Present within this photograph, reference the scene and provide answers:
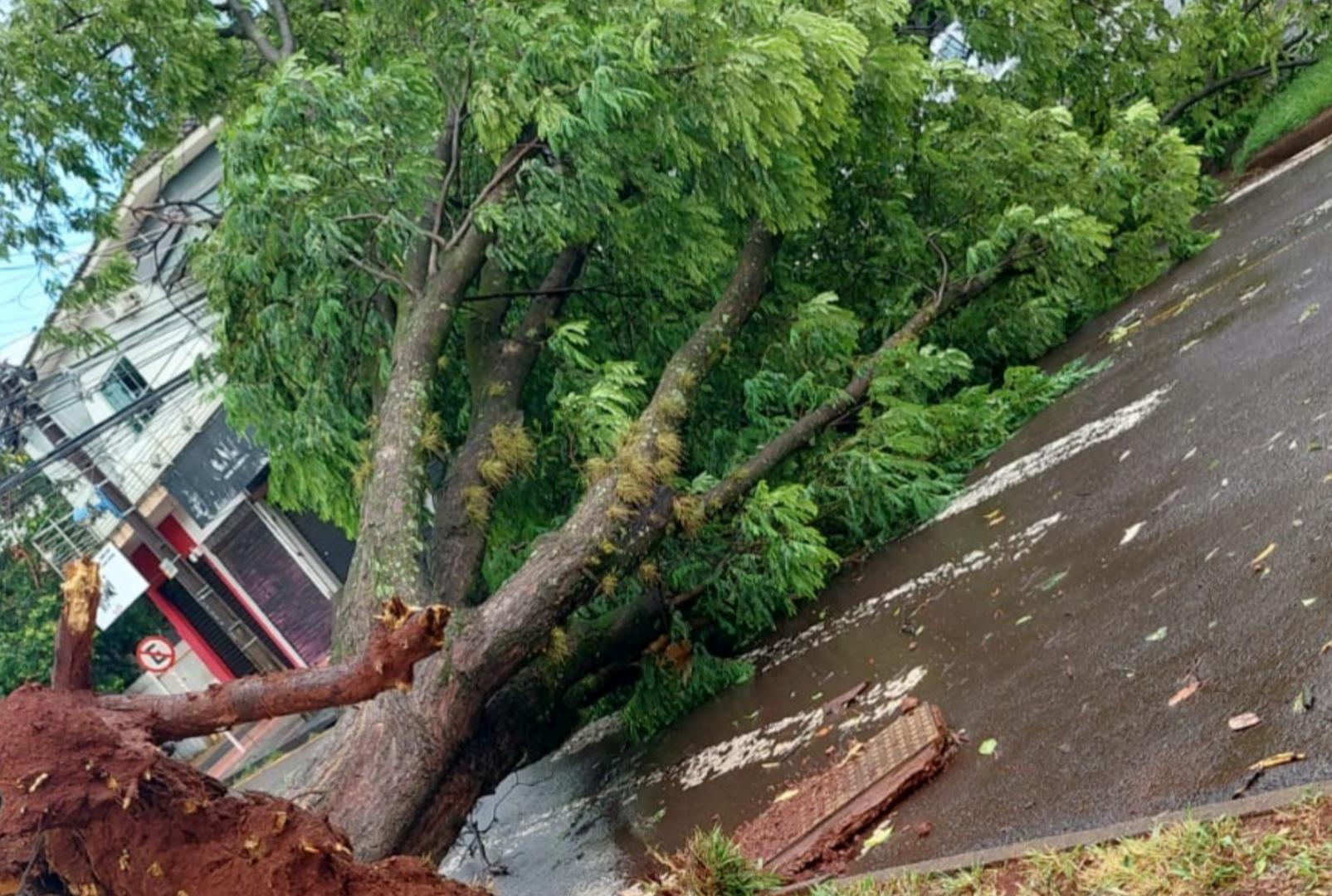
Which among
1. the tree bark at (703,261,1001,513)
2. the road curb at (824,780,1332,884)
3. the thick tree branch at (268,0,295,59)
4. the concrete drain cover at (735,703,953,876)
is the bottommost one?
the concrete drain cover at (735,703,953,876)

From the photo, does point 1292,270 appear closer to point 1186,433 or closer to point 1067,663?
point 1186,433

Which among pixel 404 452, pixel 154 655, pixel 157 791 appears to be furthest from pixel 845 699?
pixel 154 655

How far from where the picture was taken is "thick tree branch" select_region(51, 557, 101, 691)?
9.70ft

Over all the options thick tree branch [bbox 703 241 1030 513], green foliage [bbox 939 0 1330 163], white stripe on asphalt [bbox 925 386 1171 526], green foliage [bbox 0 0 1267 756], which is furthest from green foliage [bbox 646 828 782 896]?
green foliage [bbox 939 0 1330 163]

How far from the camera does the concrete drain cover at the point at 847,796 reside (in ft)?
11.7

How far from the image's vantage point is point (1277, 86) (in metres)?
11.3

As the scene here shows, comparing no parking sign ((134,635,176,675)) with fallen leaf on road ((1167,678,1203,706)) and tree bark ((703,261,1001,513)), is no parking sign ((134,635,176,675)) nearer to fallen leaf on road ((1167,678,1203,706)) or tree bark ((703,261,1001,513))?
tree bark ((703,261,1001,513))

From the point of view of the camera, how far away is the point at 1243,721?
2.73 metres

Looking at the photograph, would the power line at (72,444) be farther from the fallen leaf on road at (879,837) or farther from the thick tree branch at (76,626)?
the fallen leaf on road at (879,837)

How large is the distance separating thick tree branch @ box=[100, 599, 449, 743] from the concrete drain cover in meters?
1.45

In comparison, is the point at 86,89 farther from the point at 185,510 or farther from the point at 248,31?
the point at 185,510

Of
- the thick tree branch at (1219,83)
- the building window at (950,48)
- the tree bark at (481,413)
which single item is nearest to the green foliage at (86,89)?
the tree bark at (481,413)

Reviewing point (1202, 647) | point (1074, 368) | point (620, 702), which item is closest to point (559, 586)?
point (620, 702)

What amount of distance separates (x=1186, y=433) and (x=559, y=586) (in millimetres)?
3021
